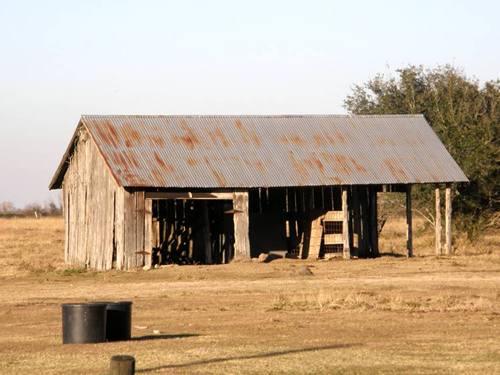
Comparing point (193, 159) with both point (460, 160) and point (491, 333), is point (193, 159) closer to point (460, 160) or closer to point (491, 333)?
point (460, 160)

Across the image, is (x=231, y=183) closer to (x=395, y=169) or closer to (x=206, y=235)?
Answer: (x=206, y=235)

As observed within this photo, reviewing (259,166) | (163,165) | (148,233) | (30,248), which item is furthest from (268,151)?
(30,248)

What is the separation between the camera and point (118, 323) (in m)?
19.0

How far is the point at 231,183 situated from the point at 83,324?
2244cm

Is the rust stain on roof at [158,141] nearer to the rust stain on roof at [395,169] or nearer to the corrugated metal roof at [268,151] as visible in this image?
the corrugated metal roof at [268,151]

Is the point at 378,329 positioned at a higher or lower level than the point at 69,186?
lower

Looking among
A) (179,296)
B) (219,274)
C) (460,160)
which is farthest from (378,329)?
(460,160)

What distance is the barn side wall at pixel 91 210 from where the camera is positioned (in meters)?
40.1

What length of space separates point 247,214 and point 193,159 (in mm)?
2678

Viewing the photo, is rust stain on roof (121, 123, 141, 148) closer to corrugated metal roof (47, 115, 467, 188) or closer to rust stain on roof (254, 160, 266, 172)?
corrugated metal roof (47, 115, 467, 188)

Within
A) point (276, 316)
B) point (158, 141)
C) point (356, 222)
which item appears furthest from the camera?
point (356, 222)

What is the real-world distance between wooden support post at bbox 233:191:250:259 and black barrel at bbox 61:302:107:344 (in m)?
22.3

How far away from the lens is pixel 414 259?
138 ft

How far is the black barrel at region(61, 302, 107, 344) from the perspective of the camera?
1817 cm
